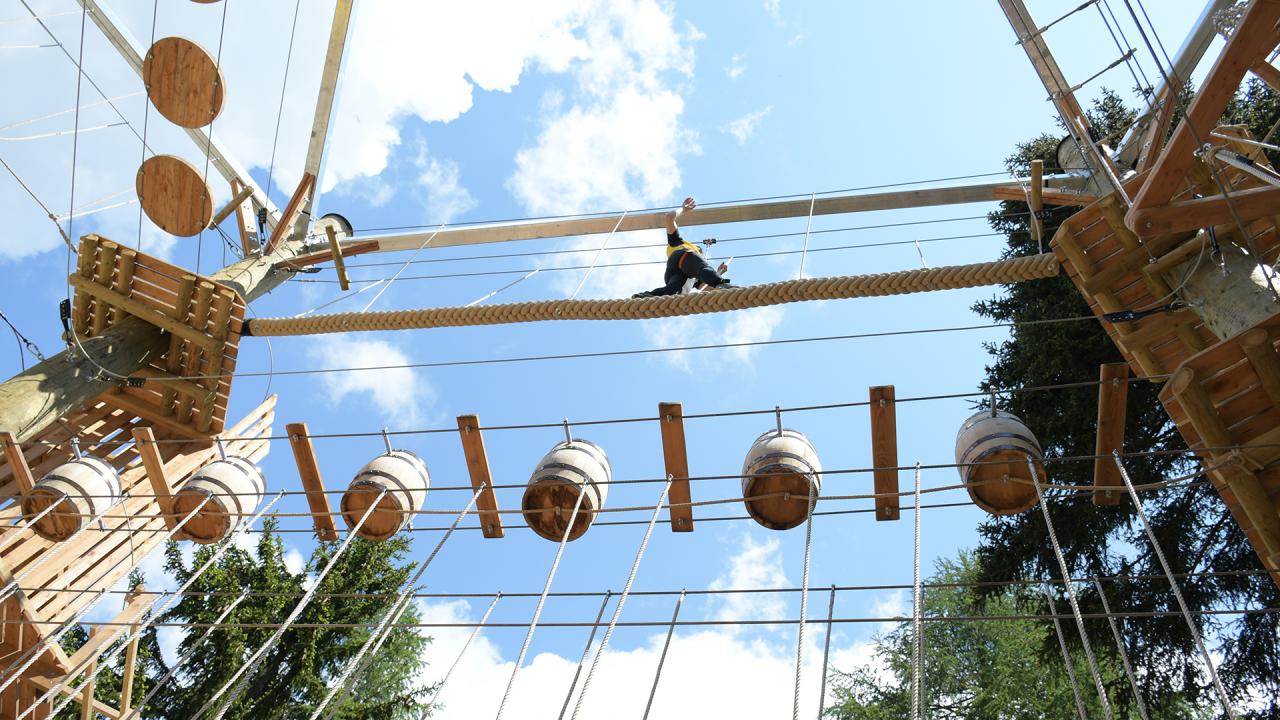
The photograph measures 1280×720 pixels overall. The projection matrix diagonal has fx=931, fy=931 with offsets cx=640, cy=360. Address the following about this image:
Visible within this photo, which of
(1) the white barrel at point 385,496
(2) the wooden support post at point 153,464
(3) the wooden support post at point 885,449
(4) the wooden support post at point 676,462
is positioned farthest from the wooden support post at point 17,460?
(3) the wooden support post at point 885,449

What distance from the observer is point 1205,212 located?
3717 mm

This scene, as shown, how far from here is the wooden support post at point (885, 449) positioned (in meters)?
4.77

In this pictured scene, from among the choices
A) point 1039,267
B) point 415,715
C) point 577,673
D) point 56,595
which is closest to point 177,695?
point 415,715

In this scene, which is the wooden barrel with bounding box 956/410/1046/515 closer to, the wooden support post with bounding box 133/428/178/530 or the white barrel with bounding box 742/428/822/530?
the white barrel with bounding box 742/428/822/530

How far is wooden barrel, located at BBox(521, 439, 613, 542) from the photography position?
16.0 ft

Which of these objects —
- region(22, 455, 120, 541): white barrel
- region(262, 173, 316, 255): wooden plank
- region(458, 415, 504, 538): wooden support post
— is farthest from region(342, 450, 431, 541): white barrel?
region(262, 173, 316, 255): wooden plank

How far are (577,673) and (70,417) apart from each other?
16.9 feet

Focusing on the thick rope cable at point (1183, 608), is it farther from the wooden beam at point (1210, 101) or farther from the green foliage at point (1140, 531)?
the green foliage at point (1140, 531)

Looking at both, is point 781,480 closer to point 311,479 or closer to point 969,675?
point 311,479

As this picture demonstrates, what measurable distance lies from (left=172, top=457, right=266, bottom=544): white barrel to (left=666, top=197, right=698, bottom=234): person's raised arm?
3680 mm

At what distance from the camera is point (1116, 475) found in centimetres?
468

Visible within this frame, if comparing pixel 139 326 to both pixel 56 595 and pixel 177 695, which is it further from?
pixel 177 695

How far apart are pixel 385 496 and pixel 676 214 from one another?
359cm

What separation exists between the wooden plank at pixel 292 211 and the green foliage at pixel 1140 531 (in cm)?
646
